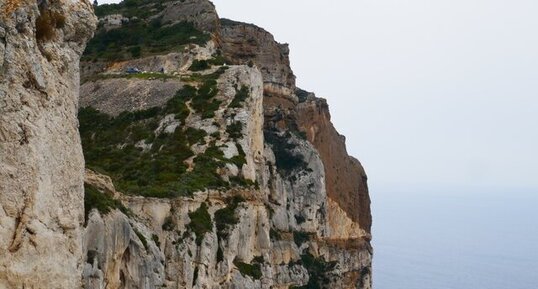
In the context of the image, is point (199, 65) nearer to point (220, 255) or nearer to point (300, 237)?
point (300, 237)

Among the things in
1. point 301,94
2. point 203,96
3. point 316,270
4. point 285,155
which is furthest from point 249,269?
point 301,94

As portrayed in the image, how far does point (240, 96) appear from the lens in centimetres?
4159

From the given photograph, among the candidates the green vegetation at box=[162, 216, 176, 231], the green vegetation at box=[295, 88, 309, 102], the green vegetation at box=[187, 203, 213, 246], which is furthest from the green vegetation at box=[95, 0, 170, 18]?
the green vegetation at box=[162, 216, 176, 231]

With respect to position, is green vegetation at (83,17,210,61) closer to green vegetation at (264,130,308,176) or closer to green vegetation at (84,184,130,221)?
green vegetation at (264,130,308,176)

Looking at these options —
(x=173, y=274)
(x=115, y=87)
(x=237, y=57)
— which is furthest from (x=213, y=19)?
(x=173, y=274)

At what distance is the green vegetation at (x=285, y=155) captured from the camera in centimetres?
6122

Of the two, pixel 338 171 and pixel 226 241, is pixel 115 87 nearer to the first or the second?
pixel 226 241

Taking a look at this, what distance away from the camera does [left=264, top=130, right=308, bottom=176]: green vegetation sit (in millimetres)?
61219

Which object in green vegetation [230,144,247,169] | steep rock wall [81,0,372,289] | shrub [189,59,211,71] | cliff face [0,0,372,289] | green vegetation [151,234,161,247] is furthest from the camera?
shrub [189,59,211,71]

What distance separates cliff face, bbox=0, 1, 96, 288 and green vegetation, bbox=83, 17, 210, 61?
37.1 m

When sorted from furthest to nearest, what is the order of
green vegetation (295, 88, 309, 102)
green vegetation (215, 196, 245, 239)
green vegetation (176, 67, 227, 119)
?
green vegetation (295, 88, 309, 102)
green vegetation (176, 67, 227, 119)
green vegetation (215, 196, 245, 239)

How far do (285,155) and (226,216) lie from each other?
99.3ft

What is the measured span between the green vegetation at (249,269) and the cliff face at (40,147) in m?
17.7

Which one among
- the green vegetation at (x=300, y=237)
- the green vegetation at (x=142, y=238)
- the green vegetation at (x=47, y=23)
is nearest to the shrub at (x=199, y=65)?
the green vegetation at (x=300, y=237)
